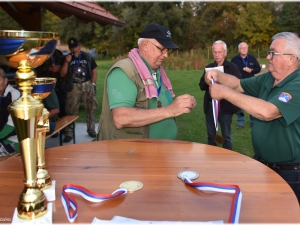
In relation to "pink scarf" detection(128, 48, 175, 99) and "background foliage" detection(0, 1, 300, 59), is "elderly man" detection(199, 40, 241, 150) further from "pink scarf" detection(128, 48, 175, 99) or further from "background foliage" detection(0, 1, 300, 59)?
"background foliage" detection(0, 1, 300, 59)

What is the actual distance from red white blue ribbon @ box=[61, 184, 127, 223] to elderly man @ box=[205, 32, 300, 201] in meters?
1.44

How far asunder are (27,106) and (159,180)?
31.6 inches

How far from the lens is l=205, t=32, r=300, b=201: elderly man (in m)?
2.42

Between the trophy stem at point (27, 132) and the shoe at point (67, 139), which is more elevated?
the trophy stem at point (27, 132)

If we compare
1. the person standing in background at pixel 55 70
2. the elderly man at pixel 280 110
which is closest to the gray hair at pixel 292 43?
the elderly man at pixel 280 110

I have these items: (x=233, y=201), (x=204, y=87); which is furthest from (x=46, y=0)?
(x=233, y=201)

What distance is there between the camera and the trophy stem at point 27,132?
3.63 ft

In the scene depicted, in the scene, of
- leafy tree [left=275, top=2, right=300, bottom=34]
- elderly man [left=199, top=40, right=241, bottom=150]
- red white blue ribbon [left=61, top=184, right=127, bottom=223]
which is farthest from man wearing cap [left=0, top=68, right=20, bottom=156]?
leafy tree [left=275, top=2, right=300, bottom=34]

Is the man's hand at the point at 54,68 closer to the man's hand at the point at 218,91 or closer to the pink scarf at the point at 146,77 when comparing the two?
the pink scarf at the point at 146,77

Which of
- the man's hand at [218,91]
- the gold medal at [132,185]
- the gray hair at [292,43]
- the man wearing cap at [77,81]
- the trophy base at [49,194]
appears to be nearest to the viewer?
the trophy base at [49,194]

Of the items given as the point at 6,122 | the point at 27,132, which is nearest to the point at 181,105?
the point at 27,132

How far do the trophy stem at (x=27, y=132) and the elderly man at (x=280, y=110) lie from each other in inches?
69.8

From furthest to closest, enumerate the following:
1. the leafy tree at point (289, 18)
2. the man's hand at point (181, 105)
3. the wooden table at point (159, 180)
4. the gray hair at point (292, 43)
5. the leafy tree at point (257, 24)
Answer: the leafy tree at point (257, 24)
the leafy tree at point (289, 18)
the gray hair at point (292, 43)
the man's hand at point (181, 105)
the wooden table at point (159, 180)

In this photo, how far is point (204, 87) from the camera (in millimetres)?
5441
